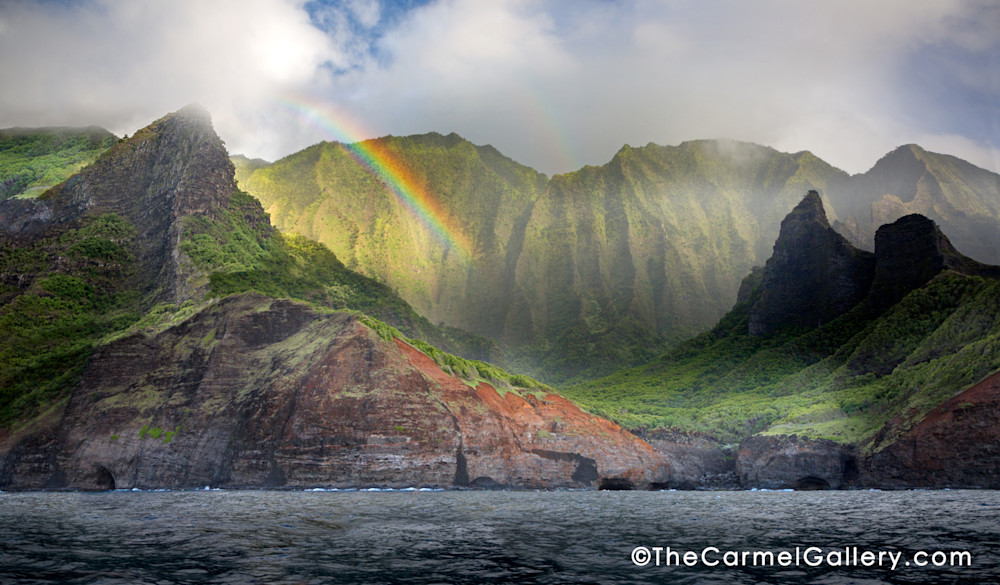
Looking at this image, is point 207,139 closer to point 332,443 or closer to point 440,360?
point 440,360

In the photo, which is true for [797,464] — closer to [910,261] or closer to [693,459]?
[693,459]

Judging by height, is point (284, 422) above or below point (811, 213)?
below

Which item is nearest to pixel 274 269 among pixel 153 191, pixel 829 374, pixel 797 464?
pixel 153 191

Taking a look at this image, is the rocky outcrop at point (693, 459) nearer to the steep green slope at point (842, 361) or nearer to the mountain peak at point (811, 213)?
the steep green slope at point (842, 361)

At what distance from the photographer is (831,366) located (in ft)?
441

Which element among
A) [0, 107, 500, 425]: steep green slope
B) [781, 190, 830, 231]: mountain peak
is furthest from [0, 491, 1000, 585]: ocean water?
[781, 190, 830, 231]: mountain peak

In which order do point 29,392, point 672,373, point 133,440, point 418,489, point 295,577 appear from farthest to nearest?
point 672,373 → point 29,392 → point 133,440 → point 418,489 → point 295,577

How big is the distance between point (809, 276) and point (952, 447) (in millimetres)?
102061

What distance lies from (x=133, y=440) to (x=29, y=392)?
25.5m

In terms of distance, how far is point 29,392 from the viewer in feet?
329

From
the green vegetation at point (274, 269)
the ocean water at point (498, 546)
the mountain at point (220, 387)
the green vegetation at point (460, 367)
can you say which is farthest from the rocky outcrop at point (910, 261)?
the ocean water at point (498, 546)

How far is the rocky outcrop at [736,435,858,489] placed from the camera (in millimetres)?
93812

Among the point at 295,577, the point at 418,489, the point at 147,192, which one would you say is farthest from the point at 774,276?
the point at 295,577

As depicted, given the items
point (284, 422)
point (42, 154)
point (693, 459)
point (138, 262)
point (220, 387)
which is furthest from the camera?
point (42, 154)
